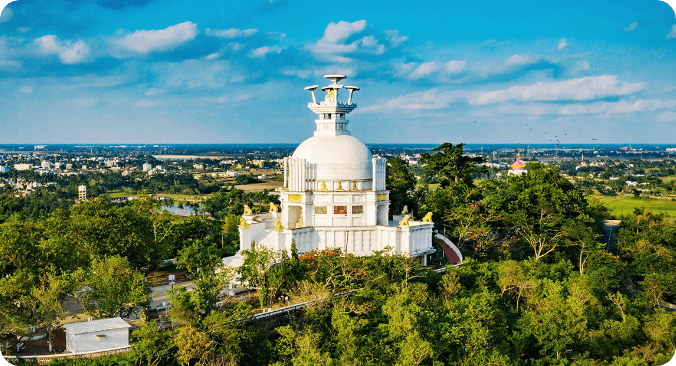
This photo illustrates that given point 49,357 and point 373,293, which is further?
point 373,293

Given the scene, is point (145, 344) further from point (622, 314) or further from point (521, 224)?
point (521, 224)

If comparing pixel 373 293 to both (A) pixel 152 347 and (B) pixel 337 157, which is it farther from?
(A) pixel 152 347

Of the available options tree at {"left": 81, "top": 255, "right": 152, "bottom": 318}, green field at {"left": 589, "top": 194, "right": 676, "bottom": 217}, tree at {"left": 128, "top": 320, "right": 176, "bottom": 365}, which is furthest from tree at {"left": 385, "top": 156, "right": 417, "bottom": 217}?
green field at {"left": 589, "top": 194, "right": 676, "bottom": 217}

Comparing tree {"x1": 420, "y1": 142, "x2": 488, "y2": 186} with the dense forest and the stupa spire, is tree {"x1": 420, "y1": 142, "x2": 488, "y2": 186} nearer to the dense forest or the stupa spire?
the dense forest

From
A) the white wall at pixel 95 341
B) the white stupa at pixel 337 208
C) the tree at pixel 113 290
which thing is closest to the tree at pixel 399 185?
the white stupa at pixel 337 208

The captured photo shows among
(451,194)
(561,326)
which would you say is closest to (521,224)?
(451,194)

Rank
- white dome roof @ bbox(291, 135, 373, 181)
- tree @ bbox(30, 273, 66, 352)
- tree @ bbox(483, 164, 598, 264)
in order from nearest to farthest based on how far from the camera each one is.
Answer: tree @ bbox(30, 273, 66, 352) → white dome roof @ bbox(291, 135, 373, 181) → tree @ bbox(483, 164, 598, 264)

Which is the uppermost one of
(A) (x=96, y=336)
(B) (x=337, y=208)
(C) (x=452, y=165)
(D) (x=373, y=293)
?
(C) (x=452, y=165)

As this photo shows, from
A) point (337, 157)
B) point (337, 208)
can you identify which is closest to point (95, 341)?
point (337, 208)
